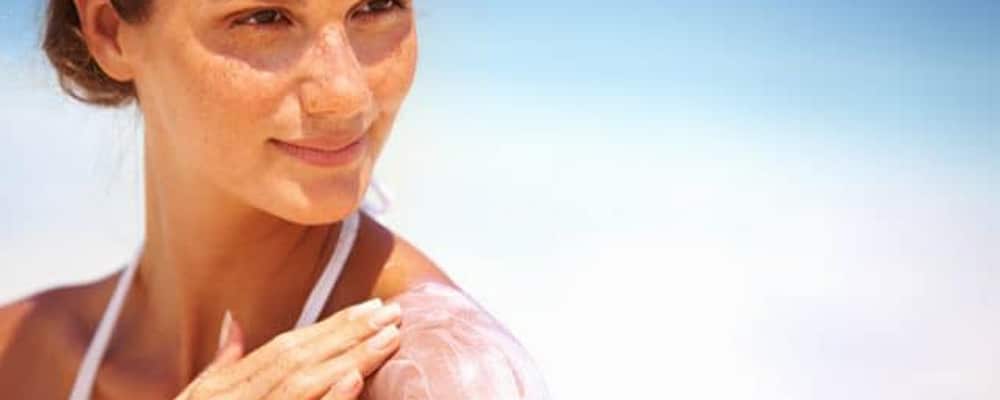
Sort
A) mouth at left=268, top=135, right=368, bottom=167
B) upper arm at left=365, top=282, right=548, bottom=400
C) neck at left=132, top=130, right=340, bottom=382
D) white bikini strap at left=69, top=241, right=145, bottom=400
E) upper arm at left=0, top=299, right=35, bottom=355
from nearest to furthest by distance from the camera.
→ 1. upper arm at left=365, top=282, right=548, bottom=400
2. mouth at left=268, top=135, right=368, bottom=167
3. neck at left=132, top=130, right=340, bottom=382
4. white bikini strap at left=69, top=241, right=145, bottom=400
5. upper arm at left=0, top=299, right=35, bottom=355

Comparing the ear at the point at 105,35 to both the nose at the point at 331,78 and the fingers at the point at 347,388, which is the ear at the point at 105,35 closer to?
the nose at the point at 331,78

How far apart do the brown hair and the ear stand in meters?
0.08

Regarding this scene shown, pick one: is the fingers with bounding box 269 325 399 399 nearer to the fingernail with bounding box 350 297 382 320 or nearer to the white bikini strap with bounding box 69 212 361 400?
the fingernail with bounding box 350 297 382 320

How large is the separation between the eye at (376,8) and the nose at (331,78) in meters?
0.04

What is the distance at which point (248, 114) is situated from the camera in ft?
5.28

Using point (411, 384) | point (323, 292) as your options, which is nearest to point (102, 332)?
point (323, 292)

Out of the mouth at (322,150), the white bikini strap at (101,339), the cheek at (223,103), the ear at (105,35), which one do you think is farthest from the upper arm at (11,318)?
the mouth at (322,150)

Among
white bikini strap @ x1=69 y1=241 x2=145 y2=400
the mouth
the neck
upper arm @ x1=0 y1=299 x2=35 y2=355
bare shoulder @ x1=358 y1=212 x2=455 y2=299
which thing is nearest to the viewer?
the mouth

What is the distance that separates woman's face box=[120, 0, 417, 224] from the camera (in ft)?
5.16

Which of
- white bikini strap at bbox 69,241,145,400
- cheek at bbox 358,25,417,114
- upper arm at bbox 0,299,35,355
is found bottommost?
upper arm at bbox 0,299,35,355

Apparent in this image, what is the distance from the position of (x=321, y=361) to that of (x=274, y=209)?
187 millimetres

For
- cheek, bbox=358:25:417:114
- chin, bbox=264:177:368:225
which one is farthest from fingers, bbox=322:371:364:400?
cheek, bbox=358:25:417:114

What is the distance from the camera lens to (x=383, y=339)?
61.2 inches

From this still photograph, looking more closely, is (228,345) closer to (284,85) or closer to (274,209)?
(274,209)
